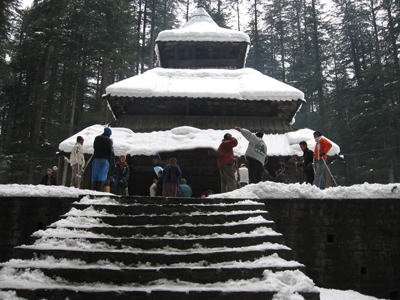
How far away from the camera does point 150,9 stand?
104 ft

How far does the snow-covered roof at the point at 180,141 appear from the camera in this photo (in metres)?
11.0

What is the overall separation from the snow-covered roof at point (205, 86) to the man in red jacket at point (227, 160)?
16.6 ft

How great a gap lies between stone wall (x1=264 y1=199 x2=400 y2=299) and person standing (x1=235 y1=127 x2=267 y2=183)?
1159mm

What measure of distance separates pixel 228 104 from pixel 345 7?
26942 millimetres

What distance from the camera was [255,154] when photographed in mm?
7859

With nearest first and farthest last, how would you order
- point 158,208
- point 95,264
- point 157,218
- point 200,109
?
point 95,264 < point 157,218 < point 158,208 < point 200,109

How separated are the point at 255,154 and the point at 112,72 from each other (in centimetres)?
2204

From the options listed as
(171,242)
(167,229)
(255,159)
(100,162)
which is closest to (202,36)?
(255,159)

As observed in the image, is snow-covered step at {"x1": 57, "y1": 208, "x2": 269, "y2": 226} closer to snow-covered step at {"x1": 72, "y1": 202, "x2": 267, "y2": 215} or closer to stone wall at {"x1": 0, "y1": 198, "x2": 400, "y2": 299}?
snow-covered step at {"x1": 72, "y1": 202, "x2": 267, "y2": 215}

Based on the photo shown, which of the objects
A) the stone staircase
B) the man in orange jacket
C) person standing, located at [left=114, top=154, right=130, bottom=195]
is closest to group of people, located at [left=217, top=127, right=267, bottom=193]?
the man in orange jacket

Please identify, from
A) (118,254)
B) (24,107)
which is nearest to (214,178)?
(118,254)

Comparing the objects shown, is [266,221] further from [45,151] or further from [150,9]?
[150,9]

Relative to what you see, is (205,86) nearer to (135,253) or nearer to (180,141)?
(180,141)

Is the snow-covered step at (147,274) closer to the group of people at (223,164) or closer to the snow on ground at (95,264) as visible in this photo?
the snow on ground at (95,264)
